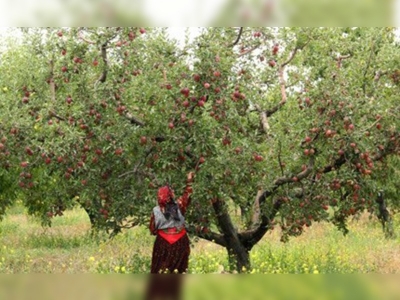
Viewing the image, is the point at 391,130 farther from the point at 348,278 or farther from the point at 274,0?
the point at 348,278

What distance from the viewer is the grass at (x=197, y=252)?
30.0ft

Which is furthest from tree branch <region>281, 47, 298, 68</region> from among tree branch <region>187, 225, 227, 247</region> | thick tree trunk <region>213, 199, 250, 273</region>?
tree branch <region>187, 225, 227, 247</region>

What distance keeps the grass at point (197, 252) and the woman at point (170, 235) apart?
19.1 inches

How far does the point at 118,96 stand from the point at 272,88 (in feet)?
10.1

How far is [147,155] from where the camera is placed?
24.8 feet

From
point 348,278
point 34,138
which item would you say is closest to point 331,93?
point 34,138

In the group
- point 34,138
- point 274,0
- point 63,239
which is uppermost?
point 274,0

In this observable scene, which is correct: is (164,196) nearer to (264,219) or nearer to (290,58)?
(264,219)

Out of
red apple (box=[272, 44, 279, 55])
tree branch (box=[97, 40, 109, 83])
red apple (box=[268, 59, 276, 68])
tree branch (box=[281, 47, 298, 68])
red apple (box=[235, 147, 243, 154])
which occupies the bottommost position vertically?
red apple (box=[235, 147, 243, 154])

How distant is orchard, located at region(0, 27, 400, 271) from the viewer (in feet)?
23.5

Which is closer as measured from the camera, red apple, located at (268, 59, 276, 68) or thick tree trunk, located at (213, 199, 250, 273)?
red apple, located at (268, 59, 276, 68)

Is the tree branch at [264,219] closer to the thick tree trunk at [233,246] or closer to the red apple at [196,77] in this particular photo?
the thick tree trunk at [233,246]

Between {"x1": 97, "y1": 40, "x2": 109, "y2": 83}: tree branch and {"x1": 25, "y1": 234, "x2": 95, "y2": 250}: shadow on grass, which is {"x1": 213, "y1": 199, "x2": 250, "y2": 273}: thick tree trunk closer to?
{"x1": 97, "y1": 40, "x2": 109, "y2": 83}: tree branch

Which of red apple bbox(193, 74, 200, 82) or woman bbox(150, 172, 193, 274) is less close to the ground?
red apple bbox(193, 74, 200, 82)
